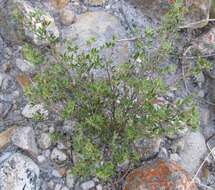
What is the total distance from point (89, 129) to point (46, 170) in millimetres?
336

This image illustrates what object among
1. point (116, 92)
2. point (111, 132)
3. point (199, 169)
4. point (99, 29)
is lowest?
point (199, 169)

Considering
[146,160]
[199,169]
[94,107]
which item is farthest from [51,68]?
[199,169]

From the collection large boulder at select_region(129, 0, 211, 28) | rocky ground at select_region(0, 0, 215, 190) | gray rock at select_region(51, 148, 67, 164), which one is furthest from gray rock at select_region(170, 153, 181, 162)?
large boulder at select_region(129, 0, 211, 28)

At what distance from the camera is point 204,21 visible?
9.97 ft

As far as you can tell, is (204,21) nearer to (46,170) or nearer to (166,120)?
(166,120)

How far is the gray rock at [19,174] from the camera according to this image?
244 cm

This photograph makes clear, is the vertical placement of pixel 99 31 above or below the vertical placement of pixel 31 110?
above

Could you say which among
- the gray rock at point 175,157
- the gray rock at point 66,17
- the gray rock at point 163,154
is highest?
the gray rock at point 66,17

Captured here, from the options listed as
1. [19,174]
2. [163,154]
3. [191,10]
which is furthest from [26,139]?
[191,10]

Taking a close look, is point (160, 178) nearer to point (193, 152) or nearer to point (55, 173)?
point (193, 152)

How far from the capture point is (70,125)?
104 inches

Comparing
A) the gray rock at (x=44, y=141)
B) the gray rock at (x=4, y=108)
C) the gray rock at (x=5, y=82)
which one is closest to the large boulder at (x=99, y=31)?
the gray rock at (x=5, y=82)

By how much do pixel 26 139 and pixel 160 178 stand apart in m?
0.74

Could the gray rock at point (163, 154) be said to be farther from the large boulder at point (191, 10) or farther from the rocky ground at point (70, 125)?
the large boulder at point (191, 10)
